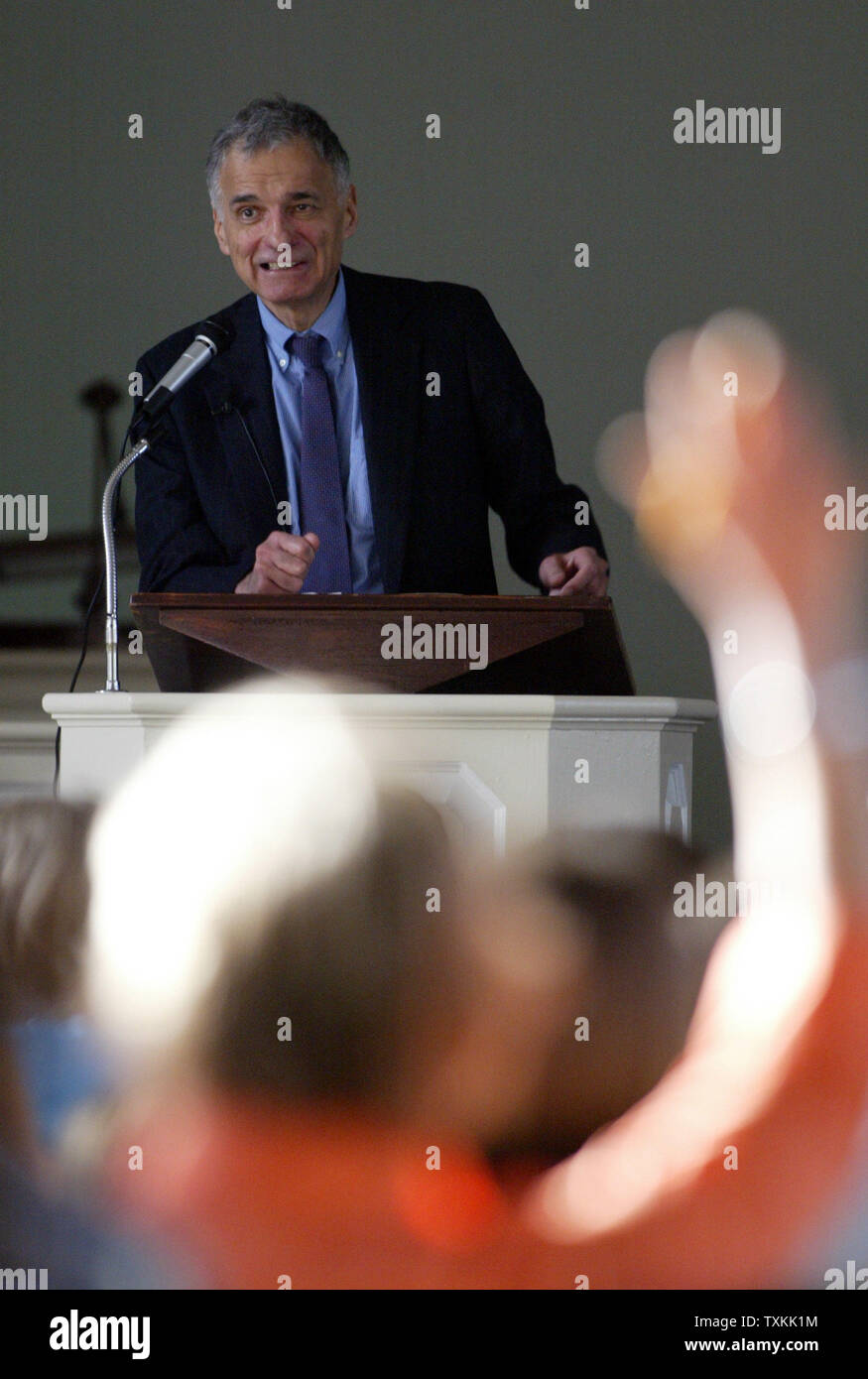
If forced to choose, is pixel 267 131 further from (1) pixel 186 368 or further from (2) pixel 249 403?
(1) pixel 186 368

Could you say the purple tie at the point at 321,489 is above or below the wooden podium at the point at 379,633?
above

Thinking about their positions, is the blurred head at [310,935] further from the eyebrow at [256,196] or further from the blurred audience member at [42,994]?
the eyebrow at [256,196]

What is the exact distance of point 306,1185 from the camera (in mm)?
1620

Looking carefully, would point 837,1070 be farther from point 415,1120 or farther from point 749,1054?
point 415,1120

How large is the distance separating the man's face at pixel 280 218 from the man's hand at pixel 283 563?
0.74 meters

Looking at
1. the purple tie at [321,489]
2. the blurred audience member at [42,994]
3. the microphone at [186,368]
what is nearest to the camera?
the blurred audience member at [42,994]

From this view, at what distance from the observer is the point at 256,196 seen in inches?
96.1

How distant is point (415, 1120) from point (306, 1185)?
128 mm

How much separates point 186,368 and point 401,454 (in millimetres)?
633

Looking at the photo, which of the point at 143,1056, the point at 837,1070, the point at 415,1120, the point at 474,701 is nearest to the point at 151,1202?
the point at 143,1056

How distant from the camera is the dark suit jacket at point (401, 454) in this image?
2324 mm

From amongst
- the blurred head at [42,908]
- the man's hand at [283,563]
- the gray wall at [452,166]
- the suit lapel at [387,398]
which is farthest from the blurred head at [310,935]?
the gray wall at [452,166]

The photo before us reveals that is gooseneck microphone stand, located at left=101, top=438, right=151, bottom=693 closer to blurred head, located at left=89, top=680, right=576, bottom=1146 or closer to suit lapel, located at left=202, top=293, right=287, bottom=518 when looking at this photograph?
blurred head, located at left=89, top=680, right=576, bottom=1146
